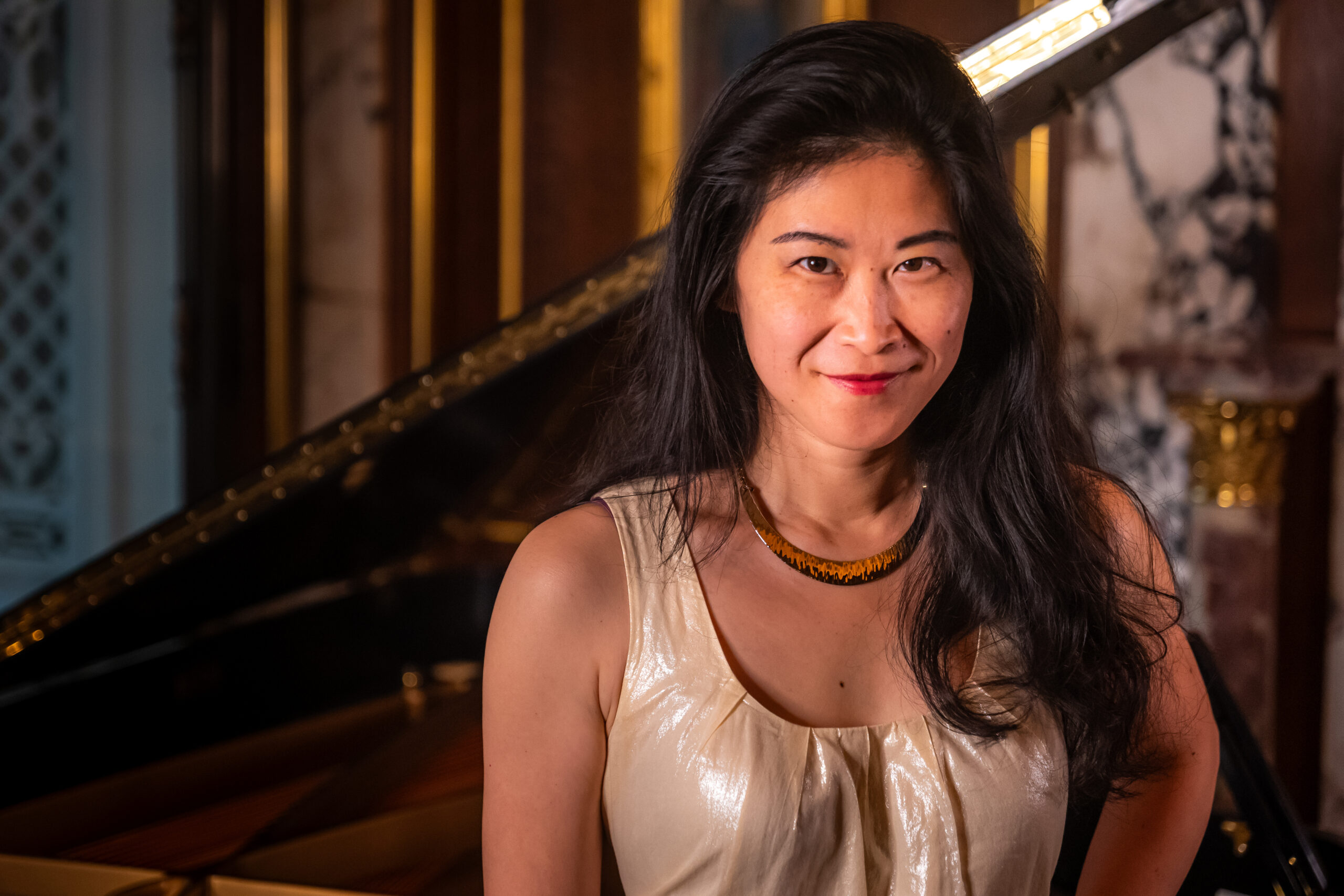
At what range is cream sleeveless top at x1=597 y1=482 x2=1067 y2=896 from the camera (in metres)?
0.98

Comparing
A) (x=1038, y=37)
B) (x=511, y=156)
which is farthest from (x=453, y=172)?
(x=1038, y=37)

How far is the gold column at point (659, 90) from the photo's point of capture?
10.2ft

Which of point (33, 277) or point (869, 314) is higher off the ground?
point (33, 277)

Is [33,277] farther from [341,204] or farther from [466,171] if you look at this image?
[466,171]

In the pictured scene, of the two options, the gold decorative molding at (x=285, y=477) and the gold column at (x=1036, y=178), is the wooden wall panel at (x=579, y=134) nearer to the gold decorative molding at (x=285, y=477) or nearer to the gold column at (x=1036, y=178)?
the gold column at (x=1036, y=178)

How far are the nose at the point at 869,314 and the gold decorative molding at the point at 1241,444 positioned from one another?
1518 millimetres

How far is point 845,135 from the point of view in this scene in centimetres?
98

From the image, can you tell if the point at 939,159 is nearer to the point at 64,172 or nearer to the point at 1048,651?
the point at 1048,651

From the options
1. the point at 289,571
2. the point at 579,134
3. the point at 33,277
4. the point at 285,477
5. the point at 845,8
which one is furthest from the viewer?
the point at 33,277

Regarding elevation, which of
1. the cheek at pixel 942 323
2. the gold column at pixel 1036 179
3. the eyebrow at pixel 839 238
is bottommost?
the cheek at pixel 942 323

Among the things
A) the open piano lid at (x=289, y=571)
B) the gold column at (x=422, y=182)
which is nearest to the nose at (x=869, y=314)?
the open piano lid at (x=289, y=571)

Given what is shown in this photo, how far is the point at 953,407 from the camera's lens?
118 centimetres

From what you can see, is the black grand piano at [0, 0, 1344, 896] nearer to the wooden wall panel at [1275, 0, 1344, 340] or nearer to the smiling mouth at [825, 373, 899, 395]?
the smiling mouth at [825, 373, 899, 395]

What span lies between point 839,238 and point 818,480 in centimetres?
27
